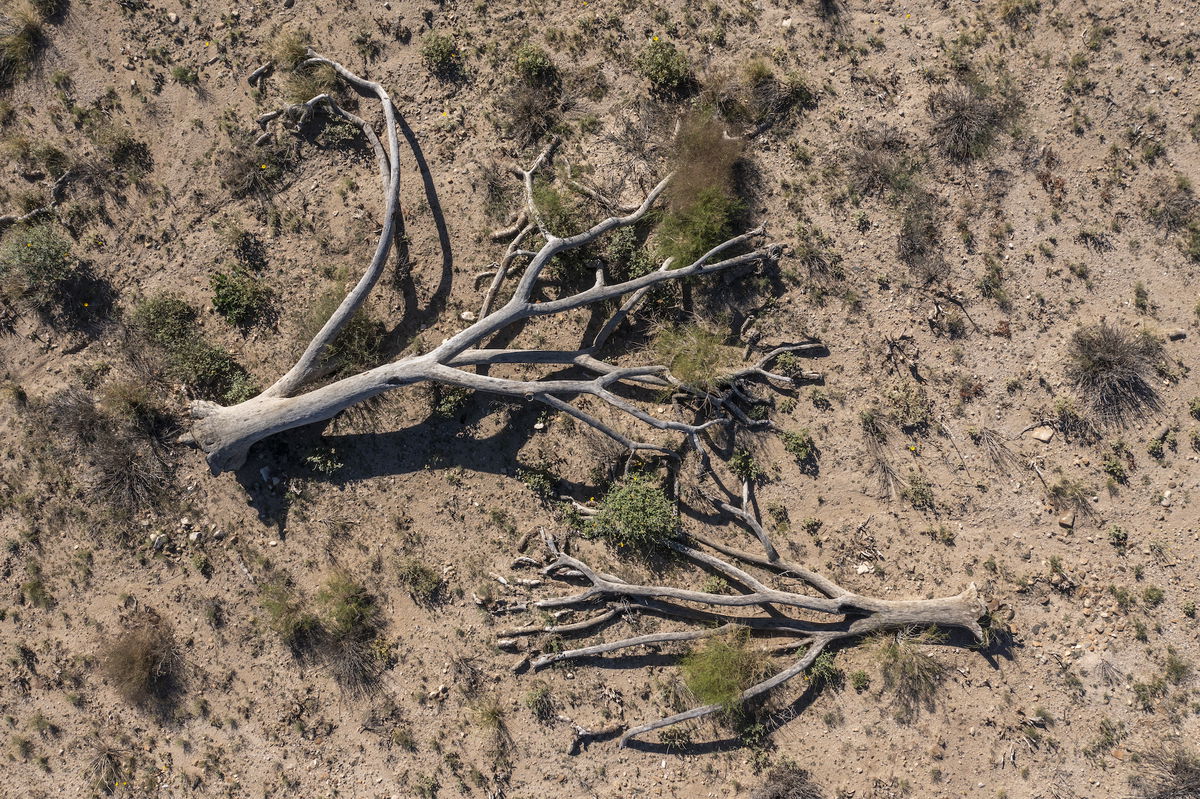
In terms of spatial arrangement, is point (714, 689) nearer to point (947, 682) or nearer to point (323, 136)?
point (947, 682)

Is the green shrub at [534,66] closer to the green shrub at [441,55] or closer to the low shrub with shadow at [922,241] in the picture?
the green shrub at [441,55]

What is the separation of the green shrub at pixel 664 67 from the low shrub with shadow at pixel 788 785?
8.56 metres

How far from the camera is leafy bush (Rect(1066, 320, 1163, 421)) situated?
753cm

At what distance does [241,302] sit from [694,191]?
5831 mm

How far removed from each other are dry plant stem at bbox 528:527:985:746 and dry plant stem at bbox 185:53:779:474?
1.68 m

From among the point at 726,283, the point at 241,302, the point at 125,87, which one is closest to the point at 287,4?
the point at 125,87

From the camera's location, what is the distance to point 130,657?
771 cm

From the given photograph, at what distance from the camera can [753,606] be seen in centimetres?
788

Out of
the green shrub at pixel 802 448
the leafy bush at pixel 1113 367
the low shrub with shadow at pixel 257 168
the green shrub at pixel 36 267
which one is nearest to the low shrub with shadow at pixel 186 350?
the green shrub at pixel 36 267

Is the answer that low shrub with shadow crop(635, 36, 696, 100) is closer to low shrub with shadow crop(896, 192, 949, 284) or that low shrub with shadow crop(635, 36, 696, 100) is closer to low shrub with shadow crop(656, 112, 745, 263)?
low shrub with shadow crop(656, 112, 745, 263)

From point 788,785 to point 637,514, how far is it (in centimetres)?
381

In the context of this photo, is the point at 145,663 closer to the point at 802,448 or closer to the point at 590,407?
the point at 590,407

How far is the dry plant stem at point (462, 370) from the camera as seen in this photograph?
7250mm

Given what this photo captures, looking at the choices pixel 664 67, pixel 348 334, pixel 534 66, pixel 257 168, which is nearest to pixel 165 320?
pixel 257 168
